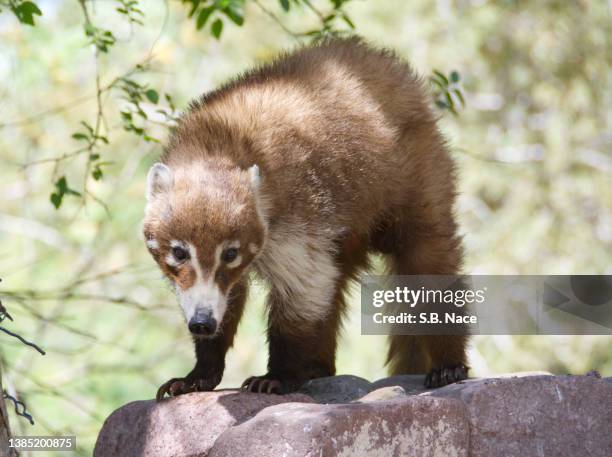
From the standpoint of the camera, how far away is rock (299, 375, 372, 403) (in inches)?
211

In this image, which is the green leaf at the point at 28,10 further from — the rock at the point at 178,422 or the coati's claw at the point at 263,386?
the coati's claw at the point at 263,386

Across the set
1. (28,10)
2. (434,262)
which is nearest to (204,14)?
(28,10)

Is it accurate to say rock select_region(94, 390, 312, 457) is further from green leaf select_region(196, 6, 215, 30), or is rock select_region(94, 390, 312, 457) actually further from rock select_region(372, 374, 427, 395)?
green leaf select_region(196, 6, 215, 30)

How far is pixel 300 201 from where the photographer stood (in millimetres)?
5254

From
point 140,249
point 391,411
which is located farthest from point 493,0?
point 391,411

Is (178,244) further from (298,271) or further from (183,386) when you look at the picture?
(183,386)

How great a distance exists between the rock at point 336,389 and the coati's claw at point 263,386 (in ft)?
1.06

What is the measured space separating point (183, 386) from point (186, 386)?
2 centimetres

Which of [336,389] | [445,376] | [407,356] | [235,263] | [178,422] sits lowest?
[178,422]

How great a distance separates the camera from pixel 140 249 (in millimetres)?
14266

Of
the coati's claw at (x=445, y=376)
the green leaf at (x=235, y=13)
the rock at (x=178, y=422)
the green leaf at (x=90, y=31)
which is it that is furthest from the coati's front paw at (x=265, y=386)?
the green leaf at (x=90, y=31)

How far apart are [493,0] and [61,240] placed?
23.9 ft

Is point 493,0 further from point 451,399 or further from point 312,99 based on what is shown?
point 451,399

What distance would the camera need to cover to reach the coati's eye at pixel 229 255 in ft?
15.9
